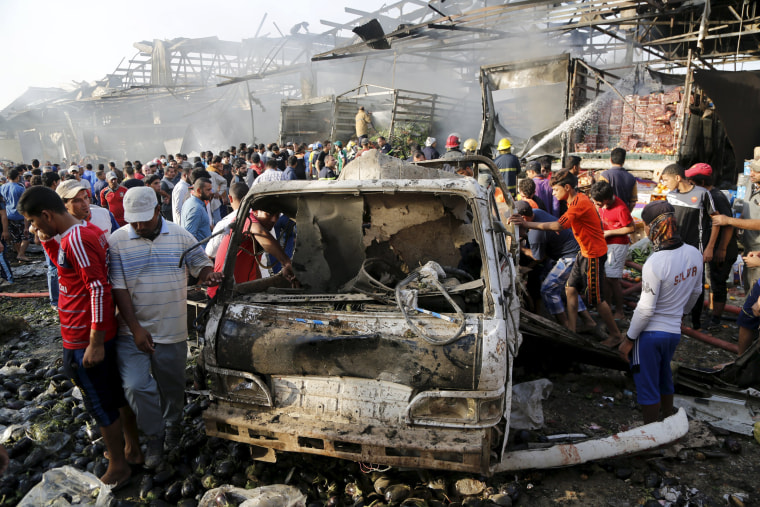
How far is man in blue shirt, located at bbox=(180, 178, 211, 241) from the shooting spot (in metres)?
5.96

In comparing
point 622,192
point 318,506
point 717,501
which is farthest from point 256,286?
point 622,192

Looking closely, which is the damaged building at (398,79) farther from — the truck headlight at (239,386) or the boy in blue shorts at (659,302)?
the truck headlight at (239,386)

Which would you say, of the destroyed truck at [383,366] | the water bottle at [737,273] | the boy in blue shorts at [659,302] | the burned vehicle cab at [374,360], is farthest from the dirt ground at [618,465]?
the water bottle at [737,273]

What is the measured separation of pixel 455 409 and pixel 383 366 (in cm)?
48

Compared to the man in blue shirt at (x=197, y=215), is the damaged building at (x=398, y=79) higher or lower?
higher

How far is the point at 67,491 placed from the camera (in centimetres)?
290

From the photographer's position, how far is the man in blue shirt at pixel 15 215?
994 cm

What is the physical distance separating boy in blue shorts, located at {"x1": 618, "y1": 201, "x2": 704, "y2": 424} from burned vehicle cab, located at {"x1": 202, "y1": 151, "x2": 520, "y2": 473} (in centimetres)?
88

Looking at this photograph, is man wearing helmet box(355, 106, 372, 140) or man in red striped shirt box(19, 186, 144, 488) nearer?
man in red striped shirt box(19, 186, 144, 488)

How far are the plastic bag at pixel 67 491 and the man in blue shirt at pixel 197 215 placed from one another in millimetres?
3414

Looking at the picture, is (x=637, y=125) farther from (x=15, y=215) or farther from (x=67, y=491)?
(x=15, y=215)

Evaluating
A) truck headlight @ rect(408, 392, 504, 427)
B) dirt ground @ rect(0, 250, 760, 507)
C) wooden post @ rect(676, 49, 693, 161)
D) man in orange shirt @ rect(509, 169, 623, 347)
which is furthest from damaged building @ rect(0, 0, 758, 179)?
truck headlight @ rect(408, 392, 504, 427)

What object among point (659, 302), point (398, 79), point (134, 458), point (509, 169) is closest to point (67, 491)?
point (134, 458)

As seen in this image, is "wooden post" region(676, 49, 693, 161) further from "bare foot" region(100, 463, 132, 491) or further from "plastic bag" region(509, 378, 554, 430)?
"bare foot" region(100, 463, 132, 491)
